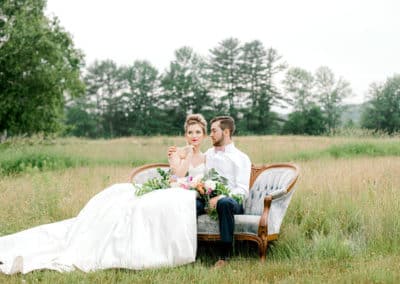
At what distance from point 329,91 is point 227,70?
431 inches

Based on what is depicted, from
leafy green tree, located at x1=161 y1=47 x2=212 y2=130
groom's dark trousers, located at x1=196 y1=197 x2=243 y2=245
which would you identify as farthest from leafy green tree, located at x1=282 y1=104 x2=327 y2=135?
groom's dark trousers, located at x1=196 y1=197 x2=243 y2=245

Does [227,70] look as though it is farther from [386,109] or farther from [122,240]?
[122,240]

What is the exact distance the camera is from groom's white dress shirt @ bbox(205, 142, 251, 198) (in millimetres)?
5285

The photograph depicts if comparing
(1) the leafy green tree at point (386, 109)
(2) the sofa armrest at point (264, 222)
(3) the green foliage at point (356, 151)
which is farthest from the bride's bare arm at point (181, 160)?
(1) the leafy green tree at point (386, 109)

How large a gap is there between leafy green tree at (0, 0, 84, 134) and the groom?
15.9 m

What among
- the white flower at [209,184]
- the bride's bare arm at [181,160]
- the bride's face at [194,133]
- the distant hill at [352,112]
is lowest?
the white flower at [209,184]

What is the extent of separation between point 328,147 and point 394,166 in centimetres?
506

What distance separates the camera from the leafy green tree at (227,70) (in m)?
40.5

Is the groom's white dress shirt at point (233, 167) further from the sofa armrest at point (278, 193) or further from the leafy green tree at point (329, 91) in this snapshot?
the leafy green tree at point (329, 91)

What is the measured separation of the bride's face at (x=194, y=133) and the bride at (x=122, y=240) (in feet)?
2.35

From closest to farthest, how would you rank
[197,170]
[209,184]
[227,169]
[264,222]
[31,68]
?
[264,222] < [209,184] < [227,169] < [197,170] < [31,68]

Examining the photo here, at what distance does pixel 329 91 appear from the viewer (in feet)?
154

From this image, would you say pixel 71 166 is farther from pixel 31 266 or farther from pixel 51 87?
pixel 51 87

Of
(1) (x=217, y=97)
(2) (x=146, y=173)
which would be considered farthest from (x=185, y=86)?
(2) (x=146, y=173)
